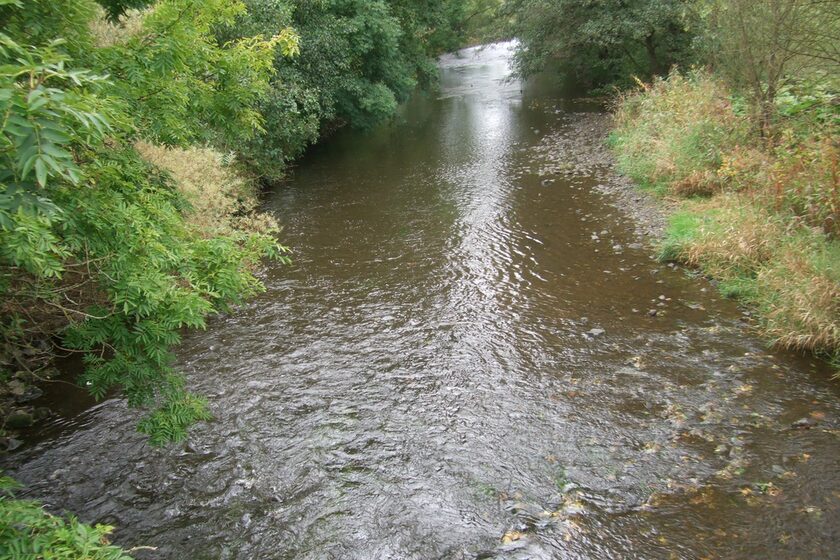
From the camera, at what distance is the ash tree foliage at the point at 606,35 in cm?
2139

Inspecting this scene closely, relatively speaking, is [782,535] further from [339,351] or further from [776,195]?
[776,195]

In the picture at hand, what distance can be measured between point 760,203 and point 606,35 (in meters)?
15.1

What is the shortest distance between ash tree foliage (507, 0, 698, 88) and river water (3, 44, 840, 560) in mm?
14190

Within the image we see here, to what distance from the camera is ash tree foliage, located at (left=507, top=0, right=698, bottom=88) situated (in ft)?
70.2

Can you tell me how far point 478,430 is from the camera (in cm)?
667

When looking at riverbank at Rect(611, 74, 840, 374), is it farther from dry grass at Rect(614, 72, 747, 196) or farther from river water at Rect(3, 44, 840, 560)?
river water at Rect(3, 44, 840, 560)

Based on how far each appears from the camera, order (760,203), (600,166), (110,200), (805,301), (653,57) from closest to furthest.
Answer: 1. (110,200)
2. (805,301)
3. (760,203)
4. (600,166)
5. (653,57)

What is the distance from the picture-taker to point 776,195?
9.59 metres

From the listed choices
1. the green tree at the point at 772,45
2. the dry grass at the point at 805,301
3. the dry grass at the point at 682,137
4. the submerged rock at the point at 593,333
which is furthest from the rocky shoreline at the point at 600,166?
the submerged rock at the point at 593,333

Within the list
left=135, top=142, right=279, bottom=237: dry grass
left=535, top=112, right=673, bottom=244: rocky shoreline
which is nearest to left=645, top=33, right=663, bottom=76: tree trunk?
left=535, top=112, right=673, bottom=244: rocky shoreline

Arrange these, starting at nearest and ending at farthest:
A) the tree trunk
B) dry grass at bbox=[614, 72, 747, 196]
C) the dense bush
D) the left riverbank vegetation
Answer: the left riverbank vegetation → the dense bush → dry grass at bbox=[614, 72, 747, 196] → the tree trunk

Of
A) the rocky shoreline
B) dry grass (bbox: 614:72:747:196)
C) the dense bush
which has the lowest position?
the rocky shoreline

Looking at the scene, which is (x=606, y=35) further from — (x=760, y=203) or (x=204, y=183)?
(x=204, y=183)

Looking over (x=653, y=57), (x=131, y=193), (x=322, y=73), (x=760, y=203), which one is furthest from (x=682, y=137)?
(x=131, y=193)
